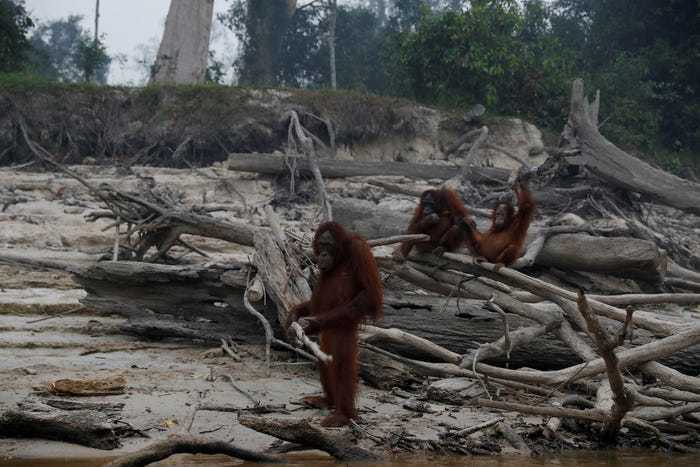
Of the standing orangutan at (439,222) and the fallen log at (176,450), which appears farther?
the standing orangutan at (439,222)

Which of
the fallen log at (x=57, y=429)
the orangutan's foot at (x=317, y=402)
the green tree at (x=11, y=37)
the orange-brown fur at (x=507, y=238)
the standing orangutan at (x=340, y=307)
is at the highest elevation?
the green tree at (x=11, y=37)

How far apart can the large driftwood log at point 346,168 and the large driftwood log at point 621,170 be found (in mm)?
2850

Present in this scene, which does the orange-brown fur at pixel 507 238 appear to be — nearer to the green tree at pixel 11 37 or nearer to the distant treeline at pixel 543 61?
the distant treeline at pixel 543 61

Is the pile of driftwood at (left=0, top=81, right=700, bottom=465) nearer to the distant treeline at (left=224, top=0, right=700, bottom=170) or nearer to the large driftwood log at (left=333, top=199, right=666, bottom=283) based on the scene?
the large driftwood log at (left=333, top=199, right=666, bottom=283)

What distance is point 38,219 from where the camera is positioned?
12102 mm

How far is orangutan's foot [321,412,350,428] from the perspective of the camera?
18.8 feet

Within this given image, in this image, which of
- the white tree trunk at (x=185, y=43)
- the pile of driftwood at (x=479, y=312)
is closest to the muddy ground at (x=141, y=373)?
the pile of driftwood at (x=479, y=312)

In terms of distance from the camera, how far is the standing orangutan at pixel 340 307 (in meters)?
5.80

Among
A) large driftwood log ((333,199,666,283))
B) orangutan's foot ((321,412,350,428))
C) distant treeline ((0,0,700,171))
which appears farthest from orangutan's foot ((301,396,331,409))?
distant treeline ((0,0,700,171))

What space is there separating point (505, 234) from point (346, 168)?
710 centimetres

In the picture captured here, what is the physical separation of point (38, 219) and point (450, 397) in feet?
25.0

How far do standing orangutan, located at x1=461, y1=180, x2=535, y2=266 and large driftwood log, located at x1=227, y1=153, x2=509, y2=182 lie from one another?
624 centimetres

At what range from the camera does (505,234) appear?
294 inches

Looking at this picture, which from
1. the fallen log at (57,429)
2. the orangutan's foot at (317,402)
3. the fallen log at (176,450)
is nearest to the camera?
the fallen log at (176,450)
